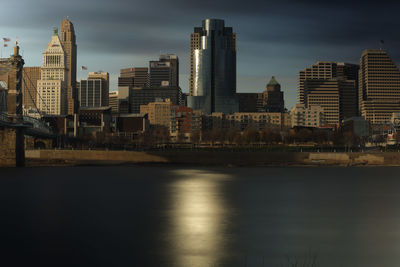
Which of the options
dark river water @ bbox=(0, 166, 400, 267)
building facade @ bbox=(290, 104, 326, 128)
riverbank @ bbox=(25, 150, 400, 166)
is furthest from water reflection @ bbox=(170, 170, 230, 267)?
building facade @ bbox=(290, 104, 326, 128)

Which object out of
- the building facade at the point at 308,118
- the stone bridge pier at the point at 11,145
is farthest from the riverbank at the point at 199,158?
the building facade at the point at 308,118

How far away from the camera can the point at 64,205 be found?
36000 mm

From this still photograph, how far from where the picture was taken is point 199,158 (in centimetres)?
9312

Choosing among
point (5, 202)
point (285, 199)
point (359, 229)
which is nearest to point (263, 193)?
point (285, 199)

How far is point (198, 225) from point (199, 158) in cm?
6516

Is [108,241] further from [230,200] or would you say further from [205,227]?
[230,200]

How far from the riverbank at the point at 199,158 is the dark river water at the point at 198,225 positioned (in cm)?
3794

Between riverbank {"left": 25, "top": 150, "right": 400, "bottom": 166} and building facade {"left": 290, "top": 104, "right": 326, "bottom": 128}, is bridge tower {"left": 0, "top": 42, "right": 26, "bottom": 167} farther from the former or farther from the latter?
building facade {"left": 290, "top": 104, "right": 326, "bottom": 128}

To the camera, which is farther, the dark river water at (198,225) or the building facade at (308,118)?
the building facade at (308,118)

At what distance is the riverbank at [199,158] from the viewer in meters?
88.4

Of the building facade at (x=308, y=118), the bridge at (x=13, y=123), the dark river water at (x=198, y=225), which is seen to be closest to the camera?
the dark river water at (x=198, y=225)

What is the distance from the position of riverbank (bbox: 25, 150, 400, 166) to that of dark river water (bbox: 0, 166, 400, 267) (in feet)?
124

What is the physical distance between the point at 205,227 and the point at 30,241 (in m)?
8.80

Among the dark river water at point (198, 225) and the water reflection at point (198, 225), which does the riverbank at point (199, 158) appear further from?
the water reflection at point (198, 225)
